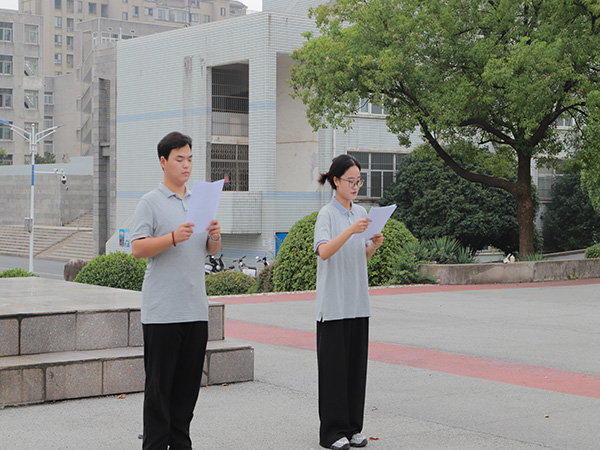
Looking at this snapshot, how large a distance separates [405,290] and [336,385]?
38.3ft

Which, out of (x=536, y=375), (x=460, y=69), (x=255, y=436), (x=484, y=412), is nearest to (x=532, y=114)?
(x=460, y=69)

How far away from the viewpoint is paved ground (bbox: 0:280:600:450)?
5.87 meters

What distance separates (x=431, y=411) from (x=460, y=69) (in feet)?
55.9

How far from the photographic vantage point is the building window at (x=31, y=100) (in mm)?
84812

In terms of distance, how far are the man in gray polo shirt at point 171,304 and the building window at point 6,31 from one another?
8468 cm

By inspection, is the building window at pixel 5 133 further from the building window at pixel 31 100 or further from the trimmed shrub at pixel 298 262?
the trimmed shrub at pixel 298 262

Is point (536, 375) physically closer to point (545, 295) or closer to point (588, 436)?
point (588, 436)

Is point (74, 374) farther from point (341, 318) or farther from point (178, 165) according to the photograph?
point (178, 165)

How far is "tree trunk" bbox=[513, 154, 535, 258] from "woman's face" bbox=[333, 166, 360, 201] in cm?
1796

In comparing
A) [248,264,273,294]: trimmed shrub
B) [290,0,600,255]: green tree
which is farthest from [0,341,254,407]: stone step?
[290,0,600,255]: green tree

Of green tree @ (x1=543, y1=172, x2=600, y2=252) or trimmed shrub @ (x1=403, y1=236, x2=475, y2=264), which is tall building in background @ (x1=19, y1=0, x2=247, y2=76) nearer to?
green tree @ (x1=543, y1=172, x2=600, y2=252)

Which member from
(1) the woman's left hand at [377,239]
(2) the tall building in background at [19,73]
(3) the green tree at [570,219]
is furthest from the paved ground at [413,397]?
(2) the tall building in background at [19,73]

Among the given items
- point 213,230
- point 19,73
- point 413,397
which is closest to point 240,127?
point 413,397

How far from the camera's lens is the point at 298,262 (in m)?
17.6
